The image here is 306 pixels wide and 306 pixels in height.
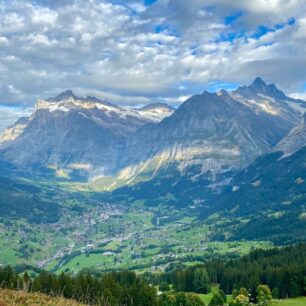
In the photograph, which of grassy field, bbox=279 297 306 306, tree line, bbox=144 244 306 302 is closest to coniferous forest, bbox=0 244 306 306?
tree line, bbox=144 244 306 302

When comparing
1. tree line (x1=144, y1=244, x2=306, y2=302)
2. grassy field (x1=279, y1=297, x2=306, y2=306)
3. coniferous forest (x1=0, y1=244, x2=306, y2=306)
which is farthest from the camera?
tree line (x1=144, y1=244, x2=306, y2=302)

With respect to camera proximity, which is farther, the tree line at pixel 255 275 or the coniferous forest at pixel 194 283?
the tree line at pixel 255 275

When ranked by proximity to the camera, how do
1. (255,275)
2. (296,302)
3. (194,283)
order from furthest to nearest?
(194,283), (255,275), (296,302)

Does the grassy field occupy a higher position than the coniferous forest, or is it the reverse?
the coniferous forest

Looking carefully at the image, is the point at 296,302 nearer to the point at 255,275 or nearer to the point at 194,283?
the point at 255,275

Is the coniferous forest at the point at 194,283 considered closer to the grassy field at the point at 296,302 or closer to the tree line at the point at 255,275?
the tree line at the point at 255,275

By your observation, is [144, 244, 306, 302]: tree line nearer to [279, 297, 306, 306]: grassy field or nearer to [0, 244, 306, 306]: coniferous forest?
[0, 244, 306, 306]: coniferous forest

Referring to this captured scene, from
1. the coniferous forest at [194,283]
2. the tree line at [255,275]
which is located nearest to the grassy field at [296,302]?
the coniferous forest at [194,283]

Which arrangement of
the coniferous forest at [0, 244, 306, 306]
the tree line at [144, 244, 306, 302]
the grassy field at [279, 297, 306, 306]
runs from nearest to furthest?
1. the coniferous forest at [0, 244, 306, 306]
2. the grassy field at [279, 297, 306, 306]
3. the tree line at [144, 244, 306, 302]

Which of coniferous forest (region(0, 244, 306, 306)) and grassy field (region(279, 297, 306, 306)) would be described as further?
grassy field (region(279, 297, 306, 306))

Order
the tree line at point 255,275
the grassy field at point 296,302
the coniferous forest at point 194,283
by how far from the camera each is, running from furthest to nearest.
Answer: the tree line at point 255,275 → the grassy field at point 296,302 → the coniferous forest at point 194,283

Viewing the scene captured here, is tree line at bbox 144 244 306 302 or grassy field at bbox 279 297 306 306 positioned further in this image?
tree line at bbox 144 244 306 302

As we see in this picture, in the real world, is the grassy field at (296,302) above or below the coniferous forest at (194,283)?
below

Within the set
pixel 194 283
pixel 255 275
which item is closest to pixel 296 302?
pixel 255 275
